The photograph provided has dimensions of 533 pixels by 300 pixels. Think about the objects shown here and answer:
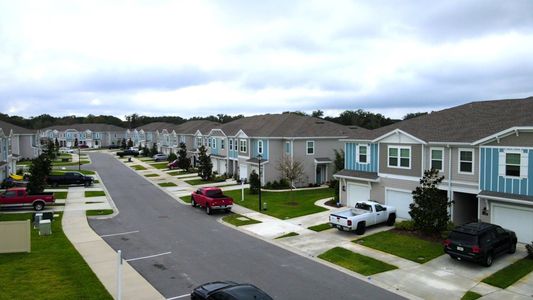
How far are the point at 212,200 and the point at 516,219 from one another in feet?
60.7

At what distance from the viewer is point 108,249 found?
19.8 meters

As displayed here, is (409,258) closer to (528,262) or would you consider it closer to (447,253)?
(447,253)

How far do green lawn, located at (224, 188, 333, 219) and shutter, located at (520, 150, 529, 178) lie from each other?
512 inches

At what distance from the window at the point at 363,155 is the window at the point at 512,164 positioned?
10.0m

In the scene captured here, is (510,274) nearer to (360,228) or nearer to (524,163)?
(524,163)

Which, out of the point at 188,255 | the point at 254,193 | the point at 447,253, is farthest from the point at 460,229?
the point at 254,193

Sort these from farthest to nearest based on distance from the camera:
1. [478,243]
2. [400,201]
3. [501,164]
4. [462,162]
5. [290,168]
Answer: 1. [290,168]
2. [400,201]
3. [462,162]
4. [501,164]
5. [478,243]

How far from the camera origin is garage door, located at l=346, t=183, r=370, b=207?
94.6 ft

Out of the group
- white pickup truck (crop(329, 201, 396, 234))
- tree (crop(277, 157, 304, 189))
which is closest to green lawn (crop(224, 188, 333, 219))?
tree (crop(277, 157, 304, 189))

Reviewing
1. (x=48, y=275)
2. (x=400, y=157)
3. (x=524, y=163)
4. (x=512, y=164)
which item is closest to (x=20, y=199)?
(x=48, y=275)

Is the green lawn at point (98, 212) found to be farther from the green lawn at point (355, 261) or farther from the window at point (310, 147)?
the window at point (310, 147)

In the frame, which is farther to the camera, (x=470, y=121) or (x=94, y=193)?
(x=94, y=193)

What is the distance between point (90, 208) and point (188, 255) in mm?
15526

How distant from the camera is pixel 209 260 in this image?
59.7 feet
